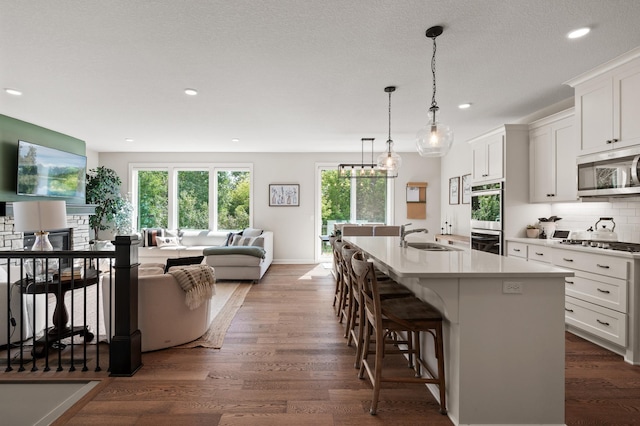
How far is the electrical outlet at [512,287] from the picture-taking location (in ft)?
5.88

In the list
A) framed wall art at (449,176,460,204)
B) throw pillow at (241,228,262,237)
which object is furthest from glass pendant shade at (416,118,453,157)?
throw pillow at (241,228,262,237)

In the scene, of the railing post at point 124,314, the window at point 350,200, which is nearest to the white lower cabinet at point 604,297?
the railing post at point 124,314

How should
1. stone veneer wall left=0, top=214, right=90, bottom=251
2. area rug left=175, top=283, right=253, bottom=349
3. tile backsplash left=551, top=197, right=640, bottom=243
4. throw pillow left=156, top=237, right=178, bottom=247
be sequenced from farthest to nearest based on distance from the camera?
throw pillow left=156, top=237, right=178, bottom=247
stone veneer wall left=0, top=214, right=90, bottom=251
tile backsplash left=551, top=197, right=640, bottom=243
area rug left=175, top=283, right=253, bottom=349

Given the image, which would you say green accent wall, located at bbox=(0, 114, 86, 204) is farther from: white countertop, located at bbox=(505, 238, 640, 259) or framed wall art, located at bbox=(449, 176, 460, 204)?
framed wall art, located at bbox=(449, 176, 460, 204)

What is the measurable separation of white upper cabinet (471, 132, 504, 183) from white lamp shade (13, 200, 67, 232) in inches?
201

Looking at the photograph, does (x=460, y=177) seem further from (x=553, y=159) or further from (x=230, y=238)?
(x=230, y=238)

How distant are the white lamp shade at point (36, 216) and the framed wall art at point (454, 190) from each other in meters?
6.37

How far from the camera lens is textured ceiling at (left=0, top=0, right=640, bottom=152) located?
7.08ft

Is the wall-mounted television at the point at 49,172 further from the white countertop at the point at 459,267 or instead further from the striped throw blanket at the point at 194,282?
the white countertop at the point at 459,267

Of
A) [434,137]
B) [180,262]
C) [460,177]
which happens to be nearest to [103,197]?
[180,262]

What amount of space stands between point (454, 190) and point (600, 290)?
13.2 feet

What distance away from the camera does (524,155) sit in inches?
164

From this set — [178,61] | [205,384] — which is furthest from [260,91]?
[205,384]

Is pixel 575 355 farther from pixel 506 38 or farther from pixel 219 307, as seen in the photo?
pixel 219 307
